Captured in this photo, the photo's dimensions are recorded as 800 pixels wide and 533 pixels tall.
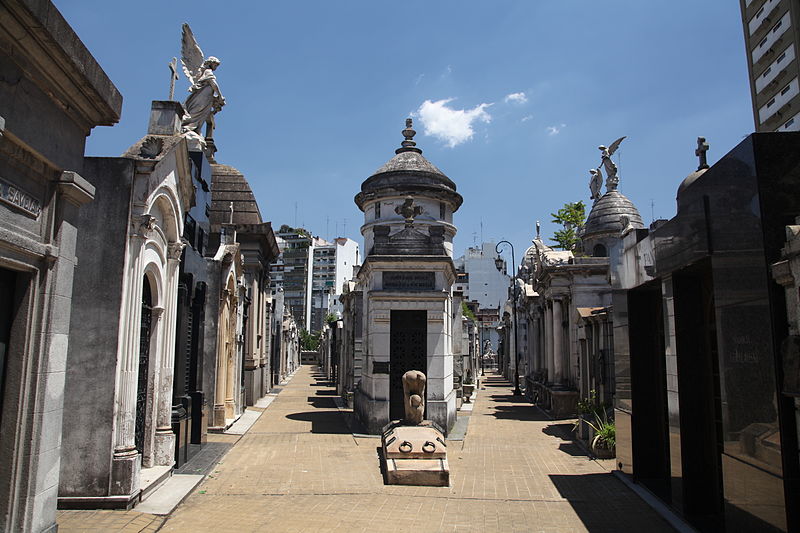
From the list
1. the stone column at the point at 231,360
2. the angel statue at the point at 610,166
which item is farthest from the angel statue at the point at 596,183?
the stone column at the point at 231,360

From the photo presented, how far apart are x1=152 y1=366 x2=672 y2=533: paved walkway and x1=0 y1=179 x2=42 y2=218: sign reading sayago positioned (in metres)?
3.95

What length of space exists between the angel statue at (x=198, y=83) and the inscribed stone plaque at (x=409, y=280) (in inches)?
207

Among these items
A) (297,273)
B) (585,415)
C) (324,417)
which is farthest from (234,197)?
(297,273)

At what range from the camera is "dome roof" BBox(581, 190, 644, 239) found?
2195cm

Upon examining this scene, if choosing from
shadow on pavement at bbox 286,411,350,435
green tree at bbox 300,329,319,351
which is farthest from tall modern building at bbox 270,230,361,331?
shadow on pavement at bbox 286,411,350,435

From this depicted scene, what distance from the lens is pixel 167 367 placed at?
9461mm

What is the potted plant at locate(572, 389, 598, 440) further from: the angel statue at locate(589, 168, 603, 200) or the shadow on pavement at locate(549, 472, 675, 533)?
the angel statue at locate(589, 168, 603, 200)

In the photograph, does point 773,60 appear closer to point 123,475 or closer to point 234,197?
point 234,197

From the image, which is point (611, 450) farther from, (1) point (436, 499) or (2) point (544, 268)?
(2) point (544, 268)

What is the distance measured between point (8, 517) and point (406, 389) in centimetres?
778

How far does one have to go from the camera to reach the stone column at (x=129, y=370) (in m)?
7.34

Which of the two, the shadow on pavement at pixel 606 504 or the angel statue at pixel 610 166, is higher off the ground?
the angel statue at pixel 610 166

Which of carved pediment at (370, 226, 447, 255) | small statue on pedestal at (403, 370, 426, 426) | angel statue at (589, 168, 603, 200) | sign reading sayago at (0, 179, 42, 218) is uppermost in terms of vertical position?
angel statue at (589, 168, 603, 200)

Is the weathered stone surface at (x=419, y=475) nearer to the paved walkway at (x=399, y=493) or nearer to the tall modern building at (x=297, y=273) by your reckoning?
the paved walkway at (x=399, y=493)
